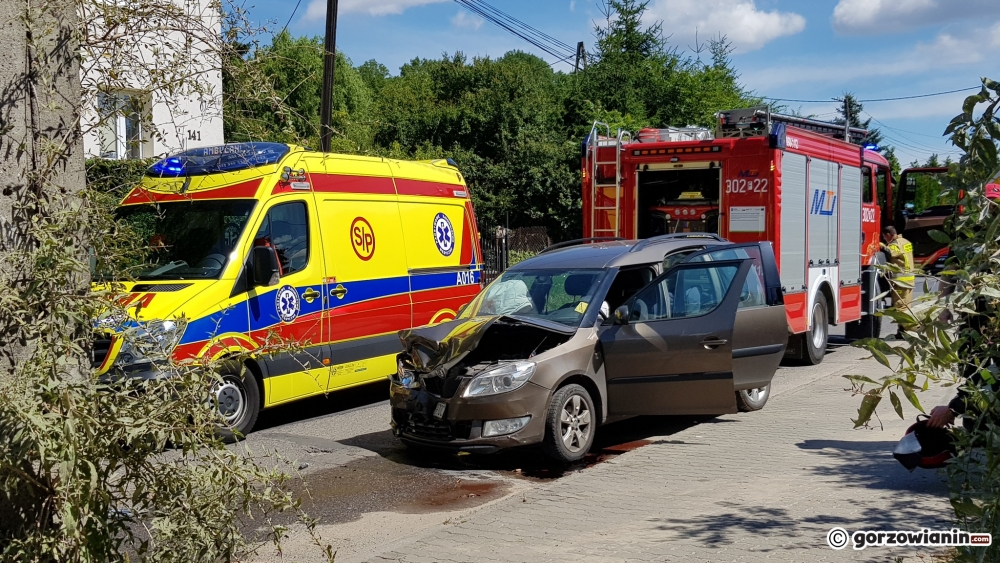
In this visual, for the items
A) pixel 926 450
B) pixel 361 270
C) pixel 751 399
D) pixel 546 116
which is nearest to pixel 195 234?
pixel 361 270

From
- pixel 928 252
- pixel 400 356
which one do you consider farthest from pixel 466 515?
pixel 928 252

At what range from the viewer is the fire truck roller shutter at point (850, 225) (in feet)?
44.8

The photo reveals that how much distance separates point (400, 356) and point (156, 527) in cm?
459

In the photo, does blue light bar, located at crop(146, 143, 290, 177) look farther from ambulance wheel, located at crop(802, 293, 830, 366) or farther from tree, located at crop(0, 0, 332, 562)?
ambulance wheel, located at crop(802, 293, 830, 366)

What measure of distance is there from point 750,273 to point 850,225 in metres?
6.06

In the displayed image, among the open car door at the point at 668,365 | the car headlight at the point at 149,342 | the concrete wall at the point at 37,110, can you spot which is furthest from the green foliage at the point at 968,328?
the open car door at the point at 668,365

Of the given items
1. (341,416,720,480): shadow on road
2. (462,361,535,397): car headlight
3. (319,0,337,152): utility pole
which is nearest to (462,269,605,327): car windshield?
(462,361,535,397): car headlight

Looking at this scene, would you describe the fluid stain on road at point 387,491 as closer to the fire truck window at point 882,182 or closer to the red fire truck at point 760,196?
the red fire truck at point 760,196

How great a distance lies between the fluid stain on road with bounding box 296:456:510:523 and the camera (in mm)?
6367

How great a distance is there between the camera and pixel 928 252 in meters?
32.2

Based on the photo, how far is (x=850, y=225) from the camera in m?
14.0

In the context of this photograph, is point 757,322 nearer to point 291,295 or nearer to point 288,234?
point 291,295

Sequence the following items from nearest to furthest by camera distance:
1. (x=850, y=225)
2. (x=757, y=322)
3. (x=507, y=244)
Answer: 1. (x=757, y=322)
2. (x=850, y=225)
3. (x=507, y=244)

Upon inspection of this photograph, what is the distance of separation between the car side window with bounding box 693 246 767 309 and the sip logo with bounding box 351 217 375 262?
11.4 feet
